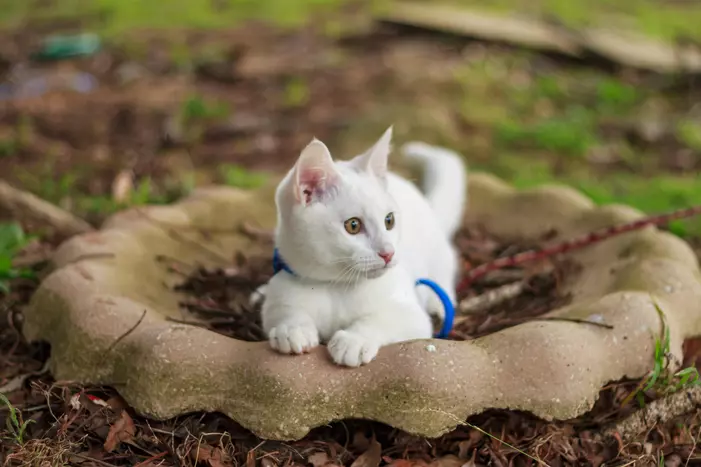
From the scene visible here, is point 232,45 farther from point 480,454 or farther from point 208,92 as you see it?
point 480,454

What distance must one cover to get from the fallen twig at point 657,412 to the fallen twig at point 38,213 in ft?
10.3

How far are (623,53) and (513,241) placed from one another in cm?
571

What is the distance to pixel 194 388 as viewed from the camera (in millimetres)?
2766

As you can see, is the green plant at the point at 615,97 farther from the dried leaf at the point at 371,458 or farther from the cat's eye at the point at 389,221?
the dried leaf at the point at 371,458

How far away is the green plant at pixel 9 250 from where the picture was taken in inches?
151

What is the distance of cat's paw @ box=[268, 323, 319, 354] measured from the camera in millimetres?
2689

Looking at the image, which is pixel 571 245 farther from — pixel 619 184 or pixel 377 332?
pixel 619 184

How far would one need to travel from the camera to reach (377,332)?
2803 mm

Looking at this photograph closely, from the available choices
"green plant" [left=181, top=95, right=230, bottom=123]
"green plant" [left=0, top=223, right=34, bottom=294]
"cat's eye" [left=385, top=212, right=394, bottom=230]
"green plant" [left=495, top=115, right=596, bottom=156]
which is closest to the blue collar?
"cat's eye" [left=385, top=212, right=394, bottom=230]

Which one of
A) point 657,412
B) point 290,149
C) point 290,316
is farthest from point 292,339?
point 290,149

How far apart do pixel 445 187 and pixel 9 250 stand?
7.78 ft

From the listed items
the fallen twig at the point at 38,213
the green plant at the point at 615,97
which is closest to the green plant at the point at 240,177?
the fallen twig at the point at 38,213

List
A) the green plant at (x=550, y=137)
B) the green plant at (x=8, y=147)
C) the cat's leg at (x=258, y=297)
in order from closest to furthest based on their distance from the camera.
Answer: the cat's leg at (x=258, y=297) → the green plant at (x=8, y=147) → the green plant at (x=550, y=137)

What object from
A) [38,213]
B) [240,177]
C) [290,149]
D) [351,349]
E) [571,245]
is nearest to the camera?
[351,349]
